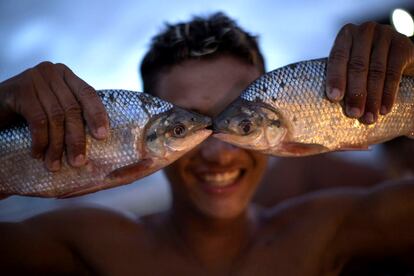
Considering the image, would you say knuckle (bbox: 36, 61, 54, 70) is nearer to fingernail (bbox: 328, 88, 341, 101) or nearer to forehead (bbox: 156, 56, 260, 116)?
forehead (bbox: 156, 56, 260, 116)

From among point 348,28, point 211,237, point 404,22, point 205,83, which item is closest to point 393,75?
point 348,28

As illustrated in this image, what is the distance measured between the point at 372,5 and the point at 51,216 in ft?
22.2

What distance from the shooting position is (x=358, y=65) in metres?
1.65

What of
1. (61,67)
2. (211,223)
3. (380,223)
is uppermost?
(61,67)

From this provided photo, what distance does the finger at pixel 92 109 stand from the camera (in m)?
1.63

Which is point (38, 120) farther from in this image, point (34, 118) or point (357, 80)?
point (357, 80)

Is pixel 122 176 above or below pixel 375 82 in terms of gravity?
below

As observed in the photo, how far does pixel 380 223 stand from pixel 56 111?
160cm

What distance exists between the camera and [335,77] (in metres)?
1.66

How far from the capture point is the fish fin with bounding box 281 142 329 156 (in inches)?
67.3

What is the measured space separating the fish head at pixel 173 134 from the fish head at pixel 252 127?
0.06 m

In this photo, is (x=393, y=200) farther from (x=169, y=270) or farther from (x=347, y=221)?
(x=169, y=270)

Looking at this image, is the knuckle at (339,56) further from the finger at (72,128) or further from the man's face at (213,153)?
the finger at (72,128)

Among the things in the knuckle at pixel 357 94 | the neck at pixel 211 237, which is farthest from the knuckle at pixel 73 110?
the neck at pixel 211 237
